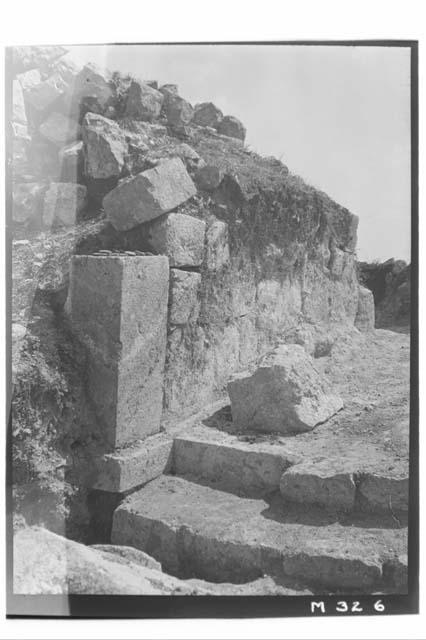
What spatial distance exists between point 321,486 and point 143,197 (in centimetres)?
239

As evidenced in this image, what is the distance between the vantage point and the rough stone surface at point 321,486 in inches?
172

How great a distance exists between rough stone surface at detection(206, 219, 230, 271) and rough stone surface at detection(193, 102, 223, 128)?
106 cm

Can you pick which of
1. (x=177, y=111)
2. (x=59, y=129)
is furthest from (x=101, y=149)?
(x=177, y=111)

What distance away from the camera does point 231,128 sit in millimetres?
6270

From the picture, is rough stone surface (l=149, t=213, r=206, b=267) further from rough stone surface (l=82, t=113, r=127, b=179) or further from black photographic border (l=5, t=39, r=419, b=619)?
black photographic border (l=5, t=39, r=419, b=619)

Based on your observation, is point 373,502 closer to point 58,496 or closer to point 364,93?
point 58,496

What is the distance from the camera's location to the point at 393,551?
Result: 411 centimetres

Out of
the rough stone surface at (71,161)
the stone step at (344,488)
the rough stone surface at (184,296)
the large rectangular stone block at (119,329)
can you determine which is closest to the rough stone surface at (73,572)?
the large rectangular stone block at (119,329)

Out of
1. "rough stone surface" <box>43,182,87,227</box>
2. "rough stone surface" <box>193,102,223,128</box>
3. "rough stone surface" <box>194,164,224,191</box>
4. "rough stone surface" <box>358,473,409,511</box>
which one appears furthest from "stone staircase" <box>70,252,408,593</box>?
"rough stone surface" <box>193,102,223,128</box>

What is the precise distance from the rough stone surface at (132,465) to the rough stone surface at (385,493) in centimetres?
151

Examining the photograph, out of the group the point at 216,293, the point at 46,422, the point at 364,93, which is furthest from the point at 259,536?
the point at 364,93

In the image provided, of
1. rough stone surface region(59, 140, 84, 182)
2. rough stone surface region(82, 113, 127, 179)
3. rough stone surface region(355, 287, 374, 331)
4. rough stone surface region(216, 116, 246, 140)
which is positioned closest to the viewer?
rough stone surface region(59, 140, 84, 182)

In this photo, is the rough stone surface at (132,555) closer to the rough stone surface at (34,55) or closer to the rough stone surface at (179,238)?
the rough stone surface at (179,238)

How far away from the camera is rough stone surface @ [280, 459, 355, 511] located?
438 centimetres
